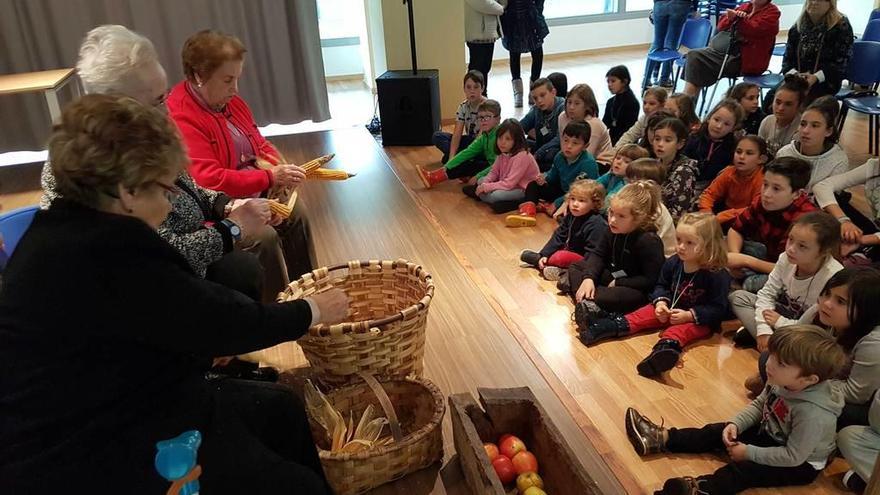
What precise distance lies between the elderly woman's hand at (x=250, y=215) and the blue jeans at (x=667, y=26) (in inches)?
184

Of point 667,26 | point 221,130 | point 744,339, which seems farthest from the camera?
point 667,26

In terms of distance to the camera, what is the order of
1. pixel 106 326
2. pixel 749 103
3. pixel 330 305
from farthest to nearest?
pixel 749 103, pixel 330 305, pixel 106 326

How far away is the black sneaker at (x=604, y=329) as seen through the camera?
2.46 m

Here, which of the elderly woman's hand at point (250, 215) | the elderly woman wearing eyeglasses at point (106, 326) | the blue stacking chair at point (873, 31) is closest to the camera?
the elderly woman wearing eyeglasses at point (106, 326)

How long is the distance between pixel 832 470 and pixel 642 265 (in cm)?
105

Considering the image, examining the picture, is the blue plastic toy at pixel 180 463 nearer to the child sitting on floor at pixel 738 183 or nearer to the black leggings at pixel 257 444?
the black leggings at pixel 257 444

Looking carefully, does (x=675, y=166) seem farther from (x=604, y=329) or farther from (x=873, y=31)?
(x=873, y=31)

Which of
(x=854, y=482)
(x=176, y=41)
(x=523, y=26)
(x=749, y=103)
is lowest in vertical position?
(x=854, y=482)

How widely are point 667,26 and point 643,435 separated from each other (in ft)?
16.2

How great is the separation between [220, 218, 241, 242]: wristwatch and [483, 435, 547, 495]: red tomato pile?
0.98 metres

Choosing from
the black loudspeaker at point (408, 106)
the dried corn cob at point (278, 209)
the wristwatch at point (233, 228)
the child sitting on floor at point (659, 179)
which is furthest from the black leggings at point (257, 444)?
the black loudspeaker at point (408, 106)

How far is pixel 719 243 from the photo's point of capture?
2.40m

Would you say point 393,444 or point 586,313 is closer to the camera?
point 393,444

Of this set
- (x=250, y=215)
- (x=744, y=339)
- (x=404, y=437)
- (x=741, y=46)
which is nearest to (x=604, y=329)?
(x=744, y=339)
